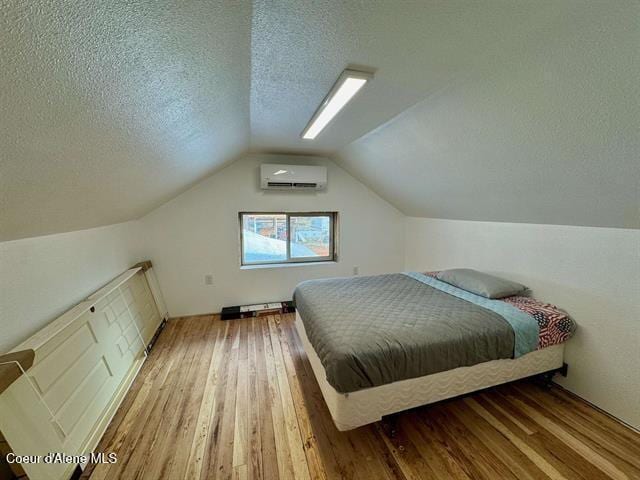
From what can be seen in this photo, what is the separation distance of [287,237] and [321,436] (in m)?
2.62

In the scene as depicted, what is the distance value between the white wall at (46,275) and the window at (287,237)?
5.29 feet

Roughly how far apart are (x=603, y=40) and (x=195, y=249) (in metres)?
3.78

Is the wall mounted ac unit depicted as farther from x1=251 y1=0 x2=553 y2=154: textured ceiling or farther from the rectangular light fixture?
x1=251 y1=0 x2=553 y2=154: textured ceiling

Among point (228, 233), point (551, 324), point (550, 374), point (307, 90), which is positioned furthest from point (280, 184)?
point (550, 374)

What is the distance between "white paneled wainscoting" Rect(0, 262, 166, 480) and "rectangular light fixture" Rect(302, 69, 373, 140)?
2242 millimetres

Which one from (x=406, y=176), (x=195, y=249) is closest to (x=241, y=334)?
(x=195, y=249)

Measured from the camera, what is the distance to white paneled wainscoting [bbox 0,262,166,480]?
120 centimetres

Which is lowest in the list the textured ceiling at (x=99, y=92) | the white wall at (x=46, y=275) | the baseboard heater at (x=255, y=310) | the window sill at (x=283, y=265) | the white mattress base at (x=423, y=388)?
the baseboard heater at (x=255, y=310)

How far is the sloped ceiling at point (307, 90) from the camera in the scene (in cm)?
77

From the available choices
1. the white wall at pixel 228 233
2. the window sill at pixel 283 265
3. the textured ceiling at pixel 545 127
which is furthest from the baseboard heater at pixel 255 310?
the textured ceiling at pixel 545 127

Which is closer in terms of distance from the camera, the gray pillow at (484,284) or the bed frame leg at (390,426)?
the bed frame leg at (390,426)

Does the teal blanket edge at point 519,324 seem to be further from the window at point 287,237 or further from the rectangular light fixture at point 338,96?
the window at point 287,237

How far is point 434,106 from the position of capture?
69.3 inches

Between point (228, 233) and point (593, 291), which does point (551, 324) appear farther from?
point (228, 233)
